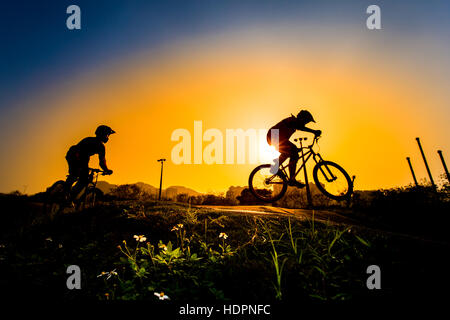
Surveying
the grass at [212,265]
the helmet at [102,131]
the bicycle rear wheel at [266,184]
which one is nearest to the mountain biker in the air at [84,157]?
the helmet at [102,131]

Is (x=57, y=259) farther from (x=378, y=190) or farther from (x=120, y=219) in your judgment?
(x=378, y=190)

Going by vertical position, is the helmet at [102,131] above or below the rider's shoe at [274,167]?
above

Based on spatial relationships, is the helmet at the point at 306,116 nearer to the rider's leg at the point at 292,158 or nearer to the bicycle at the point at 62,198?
the rider's leg at the point at 292,158

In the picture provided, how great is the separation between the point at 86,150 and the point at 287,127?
5.96 m

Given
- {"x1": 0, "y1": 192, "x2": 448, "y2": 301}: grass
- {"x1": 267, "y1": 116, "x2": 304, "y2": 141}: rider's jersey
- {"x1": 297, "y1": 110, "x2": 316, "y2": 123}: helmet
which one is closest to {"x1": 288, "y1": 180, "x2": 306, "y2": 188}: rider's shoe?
{"x1": 267, "y1": 116, "x2": 304, "y2": 141}: rider's jersey

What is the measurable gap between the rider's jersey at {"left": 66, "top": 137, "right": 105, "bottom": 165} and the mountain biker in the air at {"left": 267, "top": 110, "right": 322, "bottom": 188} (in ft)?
17.3

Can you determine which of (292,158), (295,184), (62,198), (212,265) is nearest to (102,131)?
(62,198)

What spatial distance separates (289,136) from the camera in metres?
6.92

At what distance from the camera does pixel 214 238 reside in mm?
3531

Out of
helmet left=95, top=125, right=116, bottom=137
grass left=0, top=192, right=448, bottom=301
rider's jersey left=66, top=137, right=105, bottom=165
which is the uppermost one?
helmet left=95, top=125, right=116, bottom=137

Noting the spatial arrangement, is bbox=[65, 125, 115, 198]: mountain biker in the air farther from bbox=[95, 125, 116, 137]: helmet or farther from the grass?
the grass

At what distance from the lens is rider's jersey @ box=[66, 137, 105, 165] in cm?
615

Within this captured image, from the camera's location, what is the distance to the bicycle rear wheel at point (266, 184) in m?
7.18

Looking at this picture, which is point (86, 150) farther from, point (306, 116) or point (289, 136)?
point (306, 116)
